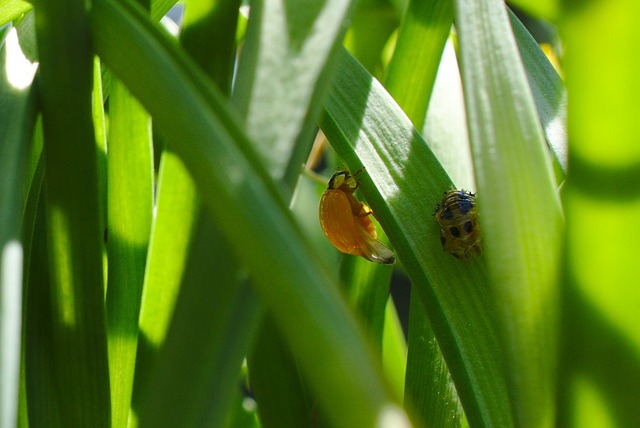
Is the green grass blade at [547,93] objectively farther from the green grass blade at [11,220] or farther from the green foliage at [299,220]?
the green grass blade at [11,220]

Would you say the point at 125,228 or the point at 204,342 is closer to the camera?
the point at 204,342

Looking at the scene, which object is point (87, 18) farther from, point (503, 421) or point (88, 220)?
→ point (503, 421)

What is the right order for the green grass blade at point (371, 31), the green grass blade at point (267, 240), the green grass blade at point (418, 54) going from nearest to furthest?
the green grass blade at point (267, 240)
the green grass blade at point (418, 54)
the green grass blade at point (371, 31)

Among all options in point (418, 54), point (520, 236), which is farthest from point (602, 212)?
point (418, 54)

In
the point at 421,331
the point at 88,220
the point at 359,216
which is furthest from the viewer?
the point at 359,216

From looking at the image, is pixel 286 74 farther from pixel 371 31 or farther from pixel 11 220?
pixel 371 31

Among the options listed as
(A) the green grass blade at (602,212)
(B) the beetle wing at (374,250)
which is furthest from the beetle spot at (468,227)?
(A) the green grass blade at (602,212)

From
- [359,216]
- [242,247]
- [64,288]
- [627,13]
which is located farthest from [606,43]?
[359,216]
